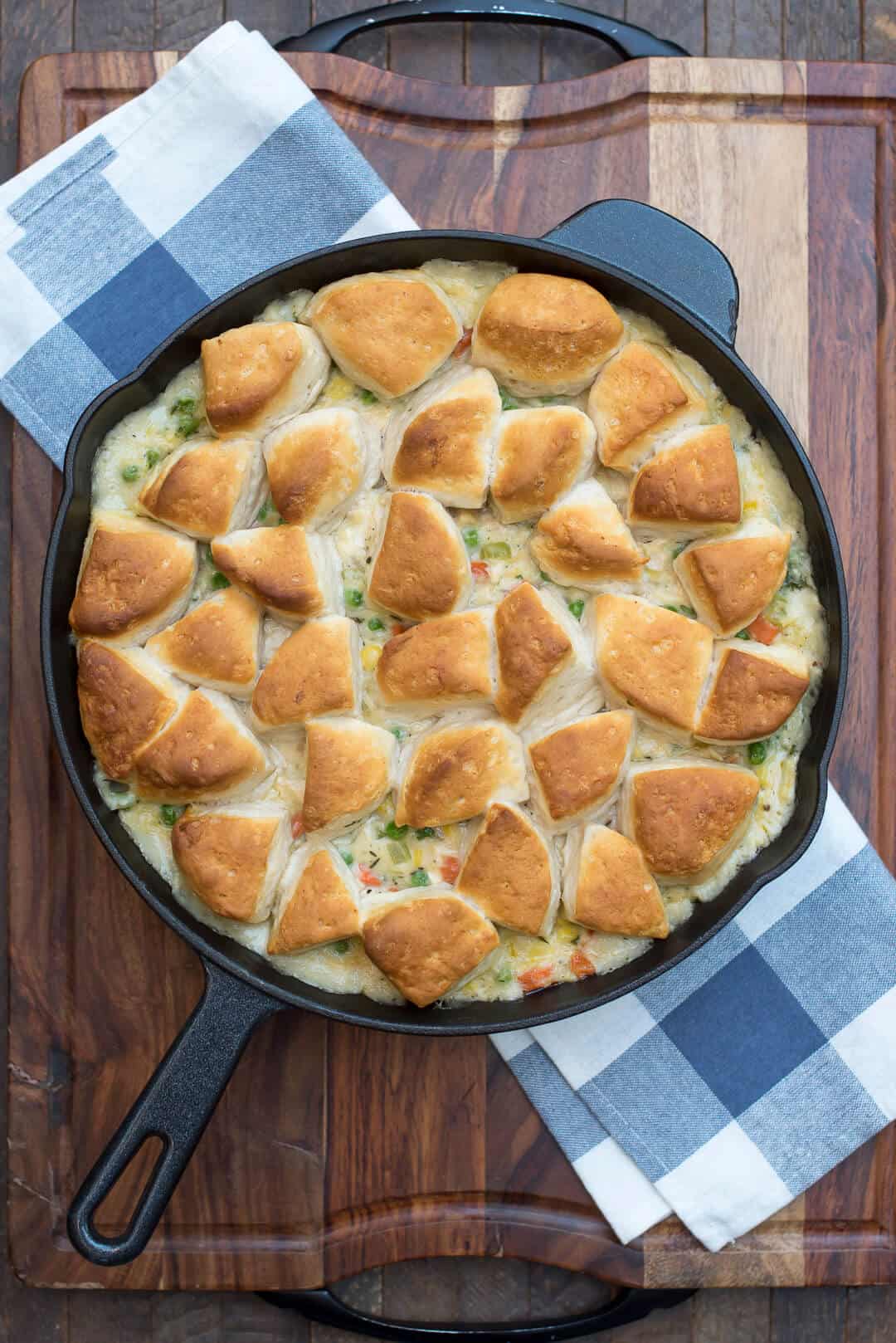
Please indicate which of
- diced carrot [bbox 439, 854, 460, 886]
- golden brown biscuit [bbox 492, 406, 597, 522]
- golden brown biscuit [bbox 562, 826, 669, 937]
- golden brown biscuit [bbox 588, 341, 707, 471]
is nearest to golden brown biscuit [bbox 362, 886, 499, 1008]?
diced carrot [bbox 439, 854, 460, 886]

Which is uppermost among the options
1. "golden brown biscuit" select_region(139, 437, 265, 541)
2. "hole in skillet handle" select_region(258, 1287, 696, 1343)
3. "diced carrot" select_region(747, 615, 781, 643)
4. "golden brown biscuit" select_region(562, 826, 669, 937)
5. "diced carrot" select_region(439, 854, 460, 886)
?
"golden brown biscuit" select_region(139, 437, 265, 541)

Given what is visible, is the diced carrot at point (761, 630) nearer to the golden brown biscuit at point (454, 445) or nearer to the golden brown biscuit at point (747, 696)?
the golden brown biscuit at point (747, 696)

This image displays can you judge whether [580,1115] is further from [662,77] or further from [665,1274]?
[662,77]

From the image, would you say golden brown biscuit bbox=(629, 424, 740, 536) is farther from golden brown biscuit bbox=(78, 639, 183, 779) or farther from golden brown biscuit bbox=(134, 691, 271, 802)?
golden brown biscuit bbox=(78, 639, 183, 779)

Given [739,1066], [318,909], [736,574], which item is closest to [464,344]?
[736,574]

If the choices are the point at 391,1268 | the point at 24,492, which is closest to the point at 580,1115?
the point at 391,1268
